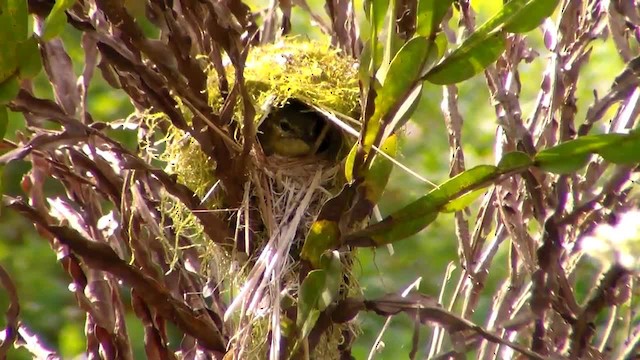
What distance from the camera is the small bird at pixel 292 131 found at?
3.91 feet

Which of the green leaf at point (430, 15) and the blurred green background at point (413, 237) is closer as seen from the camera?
the green leaf at point (430, 15)

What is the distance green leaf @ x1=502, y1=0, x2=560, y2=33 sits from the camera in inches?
32.6

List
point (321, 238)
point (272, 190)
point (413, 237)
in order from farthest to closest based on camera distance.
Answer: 1. point (413, 237)
2. point (272, 190)
3. point (321, 238)

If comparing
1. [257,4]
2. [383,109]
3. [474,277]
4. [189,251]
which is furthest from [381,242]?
[257,4]

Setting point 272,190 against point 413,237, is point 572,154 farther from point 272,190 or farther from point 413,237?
point 413,237

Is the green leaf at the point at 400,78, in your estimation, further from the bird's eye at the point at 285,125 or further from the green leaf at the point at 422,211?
the bird's eye at the point at 285,125

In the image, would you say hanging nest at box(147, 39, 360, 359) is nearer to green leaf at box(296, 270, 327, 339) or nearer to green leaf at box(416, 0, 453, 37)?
green leaf at box(296, 270, 327, 339)

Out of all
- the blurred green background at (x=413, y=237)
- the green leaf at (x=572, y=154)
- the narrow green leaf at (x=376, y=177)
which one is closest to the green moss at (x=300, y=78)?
the narrow green leaf at (x=376, y=177)

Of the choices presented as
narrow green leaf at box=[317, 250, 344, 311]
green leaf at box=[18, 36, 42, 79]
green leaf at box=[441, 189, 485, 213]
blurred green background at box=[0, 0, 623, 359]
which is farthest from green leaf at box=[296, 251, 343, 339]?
blurred green background at box=[0, 0, 623, 359]

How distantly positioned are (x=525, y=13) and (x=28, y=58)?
18.2 inches

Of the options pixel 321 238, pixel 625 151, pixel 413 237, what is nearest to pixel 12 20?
pixel 321 238

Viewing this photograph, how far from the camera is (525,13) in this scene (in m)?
0.83

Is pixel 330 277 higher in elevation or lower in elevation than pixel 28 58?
lower

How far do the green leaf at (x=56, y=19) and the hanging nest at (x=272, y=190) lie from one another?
0.26 meters
